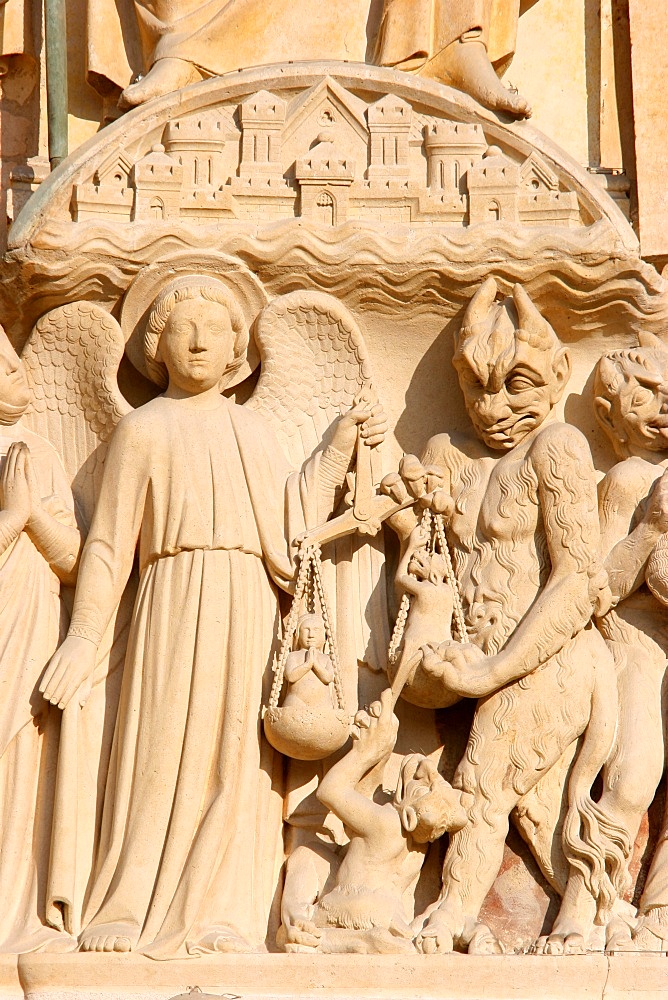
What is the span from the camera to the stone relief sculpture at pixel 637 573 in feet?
22.0

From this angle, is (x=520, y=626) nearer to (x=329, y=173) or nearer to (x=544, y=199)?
(x=544, y=199)

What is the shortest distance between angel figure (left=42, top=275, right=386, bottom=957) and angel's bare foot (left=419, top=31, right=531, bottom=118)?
0.91 metres

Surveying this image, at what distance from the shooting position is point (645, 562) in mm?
6945

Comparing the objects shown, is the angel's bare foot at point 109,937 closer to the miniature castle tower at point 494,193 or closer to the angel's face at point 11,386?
the angel's face at point 11,386

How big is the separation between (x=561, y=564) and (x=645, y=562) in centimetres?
31

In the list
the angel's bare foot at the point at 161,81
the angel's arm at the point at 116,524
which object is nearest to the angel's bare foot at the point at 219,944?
the angel's arm at the point at 116,524

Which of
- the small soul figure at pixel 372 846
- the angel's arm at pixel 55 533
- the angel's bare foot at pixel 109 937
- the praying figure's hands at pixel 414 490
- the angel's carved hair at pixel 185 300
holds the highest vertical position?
the angel's carved hair at pixel 185 300

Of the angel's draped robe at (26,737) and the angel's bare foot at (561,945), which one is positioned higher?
the angel's draped robe at (26,737)

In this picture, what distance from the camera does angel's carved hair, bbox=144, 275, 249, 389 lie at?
708cm

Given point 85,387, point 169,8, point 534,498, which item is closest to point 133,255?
point 85,387

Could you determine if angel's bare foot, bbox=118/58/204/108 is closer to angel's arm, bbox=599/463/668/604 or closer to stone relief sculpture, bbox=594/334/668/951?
stone relief sculpture, bbox=594/334/668/951

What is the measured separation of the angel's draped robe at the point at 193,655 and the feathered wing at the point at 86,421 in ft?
0.33

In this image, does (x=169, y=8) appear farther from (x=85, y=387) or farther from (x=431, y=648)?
(x=431, y=648)

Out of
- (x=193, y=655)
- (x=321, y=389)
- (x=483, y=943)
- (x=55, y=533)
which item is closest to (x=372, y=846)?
(x=483, y=943)
